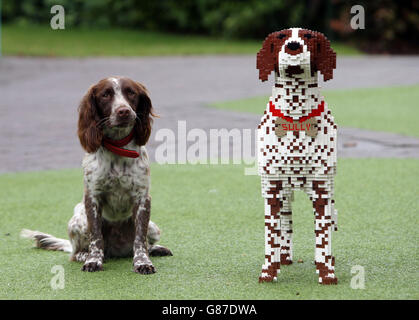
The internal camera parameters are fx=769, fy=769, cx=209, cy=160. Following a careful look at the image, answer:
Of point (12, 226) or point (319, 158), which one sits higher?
point (319, 158)

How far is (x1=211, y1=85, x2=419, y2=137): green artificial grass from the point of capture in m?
12.5

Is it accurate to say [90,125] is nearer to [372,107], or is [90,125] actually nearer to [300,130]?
[300,130]

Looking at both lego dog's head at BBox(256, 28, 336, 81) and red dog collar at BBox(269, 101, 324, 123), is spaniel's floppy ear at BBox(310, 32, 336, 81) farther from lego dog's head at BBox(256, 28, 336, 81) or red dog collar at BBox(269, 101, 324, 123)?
red dog collar at BBox(269, 101, 324, 123)

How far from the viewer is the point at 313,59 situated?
4.45 m

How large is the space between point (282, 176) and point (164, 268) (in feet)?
4.04

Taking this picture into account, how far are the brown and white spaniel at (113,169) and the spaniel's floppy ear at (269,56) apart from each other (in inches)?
42.6

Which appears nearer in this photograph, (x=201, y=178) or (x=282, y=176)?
(x=282, y=176)

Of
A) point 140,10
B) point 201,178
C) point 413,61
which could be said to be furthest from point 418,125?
point 140,10

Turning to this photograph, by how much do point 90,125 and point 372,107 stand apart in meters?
9.96

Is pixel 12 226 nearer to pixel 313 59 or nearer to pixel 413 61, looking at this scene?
pixel 313 59

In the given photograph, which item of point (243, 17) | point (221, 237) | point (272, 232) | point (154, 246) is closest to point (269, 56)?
point (272, 232)

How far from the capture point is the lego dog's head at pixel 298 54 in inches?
173

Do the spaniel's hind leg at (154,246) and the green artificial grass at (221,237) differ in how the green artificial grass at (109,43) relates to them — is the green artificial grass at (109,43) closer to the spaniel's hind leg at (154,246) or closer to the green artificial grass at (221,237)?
the green artificial grass at (221,237)

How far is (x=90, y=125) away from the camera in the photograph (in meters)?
5.30
